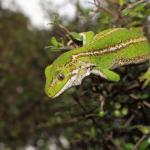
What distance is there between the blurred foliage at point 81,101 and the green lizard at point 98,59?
18cm

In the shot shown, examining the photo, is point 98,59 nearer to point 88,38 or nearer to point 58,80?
point 88,38

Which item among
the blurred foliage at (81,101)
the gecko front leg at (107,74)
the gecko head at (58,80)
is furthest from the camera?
the blurred foliage at (81,101)

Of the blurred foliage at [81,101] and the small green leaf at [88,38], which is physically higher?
the small green leaf at [88,38]

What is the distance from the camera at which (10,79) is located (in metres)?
8.02

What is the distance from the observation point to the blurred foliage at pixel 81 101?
126 inches

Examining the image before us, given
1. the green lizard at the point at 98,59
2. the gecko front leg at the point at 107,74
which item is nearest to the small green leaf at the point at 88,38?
the green lizard at the point at 98,59

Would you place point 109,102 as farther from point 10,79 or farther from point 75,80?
point 10,79

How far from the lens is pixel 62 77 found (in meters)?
2.75

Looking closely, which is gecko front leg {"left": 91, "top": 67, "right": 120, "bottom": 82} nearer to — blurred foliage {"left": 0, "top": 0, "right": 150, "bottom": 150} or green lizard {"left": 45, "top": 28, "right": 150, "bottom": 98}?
green lizard {"left": 45, "top": 28, "right": 150, "bottom": 98}

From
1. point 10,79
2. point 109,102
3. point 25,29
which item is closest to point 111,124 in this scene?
point 109,102

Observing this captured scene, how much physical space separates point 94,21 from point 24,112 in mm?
4605

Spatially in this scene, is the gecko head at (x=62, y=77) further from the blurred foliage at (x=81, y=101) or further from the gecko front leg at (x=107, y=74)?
the blurred foliage at (x=81, y=101)

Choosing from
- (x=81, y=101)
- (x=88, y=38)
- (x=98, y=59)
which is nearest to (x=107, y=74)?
(x=98, y=59)

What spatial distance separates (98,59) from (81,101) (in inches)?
48.1
